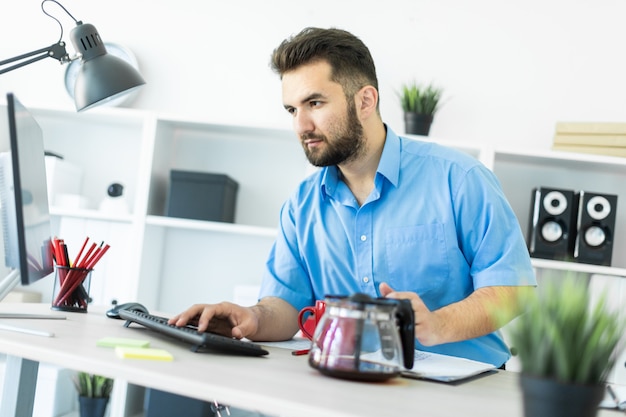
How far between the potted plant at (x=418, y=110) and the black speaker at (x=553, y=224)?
537mm

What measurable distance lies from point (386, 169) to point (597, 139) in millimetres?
1454

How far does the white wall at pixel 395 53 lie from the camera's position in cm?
312

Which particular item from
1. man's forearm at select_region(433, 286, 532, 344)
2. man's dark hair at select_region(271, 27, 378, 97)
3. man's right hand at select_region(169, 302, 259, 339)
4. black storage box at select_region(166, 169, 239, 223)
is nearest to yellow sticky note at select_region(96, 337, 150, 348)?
man's right hand at select_region(169, 302, 259, 339)

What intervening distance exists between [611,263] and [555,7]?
1.14 m

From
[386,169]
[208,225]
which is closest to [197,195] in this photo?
[208,225]

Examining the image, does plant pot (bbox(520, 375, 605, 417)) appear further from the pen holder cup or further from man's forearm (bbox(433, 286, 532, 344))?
the pen holder cup

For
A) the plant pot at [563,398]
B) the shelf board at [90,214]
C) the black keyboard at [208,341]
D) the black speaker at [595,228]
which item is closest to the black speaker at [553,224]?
the black speaker at [595,228]

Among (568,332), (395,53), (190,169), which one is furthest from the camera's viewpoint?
(190,169)

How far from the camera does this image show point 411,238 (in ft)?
5.71

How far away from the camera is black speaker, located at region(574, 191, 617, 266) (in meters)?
2.84

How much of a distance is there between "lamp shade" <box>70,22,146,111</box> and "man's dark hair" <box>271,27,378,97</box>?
382mm

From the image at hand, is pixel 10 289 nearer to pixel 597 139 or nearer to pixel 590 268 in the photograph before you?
pixel 590 268

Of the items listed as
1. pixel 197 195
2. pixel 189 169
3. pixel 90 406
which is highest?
pixel 189 169

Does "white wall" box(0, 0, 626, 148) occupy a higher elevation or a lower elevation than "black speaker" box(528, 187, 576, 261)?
higher
